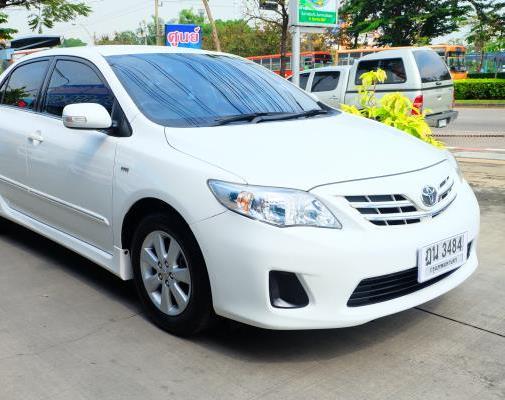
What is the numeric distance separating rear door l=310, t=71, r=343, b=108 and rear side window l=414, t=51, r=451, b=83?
189 centimetres

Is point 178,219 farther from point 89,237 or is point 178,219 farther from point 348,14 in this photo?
point 348,14

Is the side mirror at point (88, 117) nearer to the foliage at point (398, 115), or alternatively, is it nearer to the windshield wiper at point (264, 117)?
the windshield wiper at point (264, 117)

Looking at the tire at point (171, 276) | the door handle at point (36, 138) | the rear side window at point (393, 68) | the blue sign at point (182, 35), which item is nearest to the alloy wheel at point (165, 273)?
the tire at point (171, 276)

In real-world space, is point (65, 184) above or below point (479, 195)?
above

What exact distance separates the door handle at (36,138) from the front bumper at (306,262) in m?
1.81

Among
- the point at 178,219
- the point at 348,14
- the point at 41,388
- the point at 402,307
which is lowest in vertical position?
the point at 41,388

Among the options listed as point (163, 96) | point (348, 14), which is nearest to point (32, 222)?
point (163, 96)

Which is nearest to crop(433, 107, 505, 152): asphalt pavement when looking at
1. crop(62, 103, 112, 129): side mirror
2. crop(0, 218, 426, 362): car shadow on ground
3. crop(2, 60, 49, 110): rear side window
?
crop(0, 218, 426, 362): car shadow on ground

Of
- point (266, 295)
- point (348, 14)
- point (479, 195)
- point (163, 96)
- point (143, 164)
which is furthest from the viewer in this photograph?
point (348, 14)

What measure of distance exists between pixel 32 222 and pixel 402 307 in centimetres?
283

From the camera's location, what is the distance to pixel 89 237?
3.79m

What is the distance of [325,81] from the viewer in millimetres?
13625

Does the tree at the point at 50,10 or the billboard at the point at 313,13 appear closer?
the billboard at the point at 313,13

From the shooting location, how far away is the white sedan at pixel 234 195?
8.98 ft
